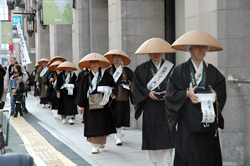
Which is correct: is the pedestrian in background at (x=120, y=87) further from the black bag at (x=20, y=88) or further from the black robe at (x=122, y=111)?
the black bag at (x=20, y=88)

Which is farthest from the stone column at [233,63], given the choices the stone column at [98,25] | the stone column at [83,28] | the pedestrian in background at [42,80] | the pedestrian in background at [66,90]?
the pedestrian in background at [42,80]

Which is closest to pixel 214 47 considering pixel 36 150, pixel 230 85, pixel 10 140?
pixel 230 85

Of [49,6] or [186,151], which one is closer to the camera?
[186,151]

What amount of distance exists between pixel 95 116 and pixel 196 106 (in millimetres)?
3976

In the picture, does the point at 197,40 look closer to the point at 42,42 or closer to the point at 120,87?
the point at 120,87

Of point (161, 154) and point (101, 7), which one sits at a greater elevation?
point (101, 7)

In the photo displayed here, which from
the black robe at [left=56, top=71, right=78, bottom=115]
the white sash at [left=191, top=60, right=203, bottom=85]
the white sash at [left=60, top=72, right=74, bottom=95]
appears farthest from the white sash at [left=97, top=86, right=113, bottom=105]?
the black robe at [left=56, top=71, right=78, bottom=115]

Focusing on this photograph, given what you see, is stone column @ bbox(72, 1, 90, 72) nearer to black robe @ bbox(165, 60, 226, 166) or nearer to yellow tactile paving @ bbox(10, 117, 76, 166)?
yellow tactile paving @ bbox(10, 117, 76, 166)

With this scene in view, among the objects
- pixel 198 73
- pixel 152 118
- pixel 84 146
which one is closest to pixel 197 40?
pixel 198 73

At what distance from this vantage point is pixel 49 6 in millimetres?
16484

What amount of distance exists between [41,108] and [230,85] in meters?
12.9

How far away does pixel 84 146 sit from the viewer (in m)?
9.57

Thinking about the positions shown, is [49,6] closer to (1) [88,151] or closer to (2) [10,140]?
(2) [10,140]

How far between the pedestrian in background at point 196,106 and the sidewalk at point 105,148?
260 cm
